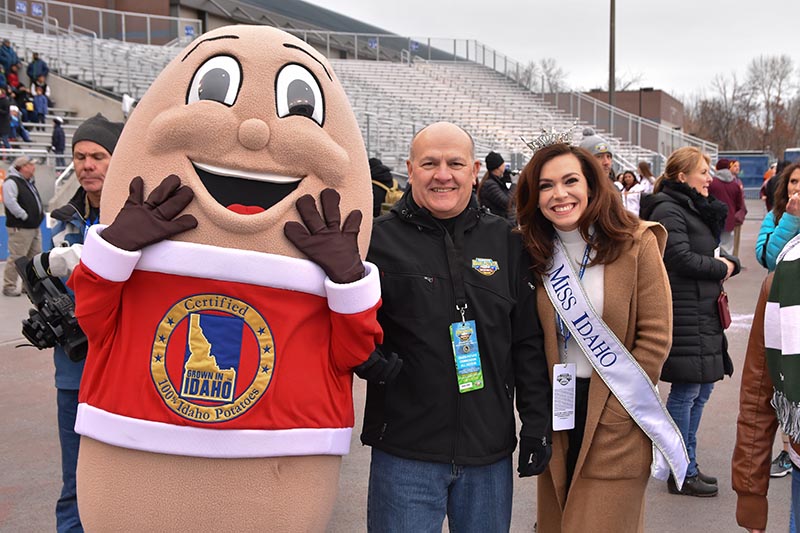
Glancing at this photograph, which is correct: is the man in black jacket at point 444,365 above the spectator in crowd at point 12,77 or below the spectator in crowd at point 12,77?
below

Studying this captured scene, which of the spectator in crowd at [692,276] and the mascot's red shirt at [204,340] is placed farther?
the spectator in crowd at [692,276]

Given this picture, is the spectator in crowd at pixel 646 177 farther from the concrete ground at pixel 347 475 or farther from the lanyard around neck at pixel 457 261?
the lanyard around neck at pixel 457 261

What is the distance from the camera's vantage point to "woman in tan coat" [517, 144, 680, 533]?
275cm

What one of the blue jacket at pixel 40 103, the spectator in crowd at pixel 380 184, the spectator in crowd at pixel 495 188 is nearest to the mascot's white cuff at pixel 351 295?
the spectator in crowd at pixel 380 184

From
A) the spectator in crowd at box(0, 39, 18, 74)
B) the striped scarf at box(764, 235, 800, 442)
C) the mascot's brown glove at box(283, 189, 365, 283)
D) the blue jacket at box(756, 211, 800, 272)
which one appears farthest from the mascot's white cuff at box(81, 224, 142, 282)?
the spectator in crowd at box(0, 39, 18, 74)

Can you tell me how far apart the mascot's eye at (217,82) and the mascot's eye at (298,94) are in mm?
135

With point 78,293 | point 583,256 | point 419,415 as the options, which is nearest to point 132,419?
point 78,293

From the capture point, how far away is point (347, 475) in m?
4.71

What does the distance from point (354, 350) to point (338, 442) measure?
33 centimetres

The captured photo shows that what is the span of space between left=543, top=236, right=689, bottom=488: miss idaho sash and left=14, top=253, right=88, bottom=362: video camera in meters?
1.76

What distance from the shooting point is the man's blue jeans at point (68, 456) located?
10.4ft

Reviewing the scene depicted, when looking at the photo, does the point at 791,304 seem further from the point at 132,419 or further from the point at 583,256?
the point at 132,419

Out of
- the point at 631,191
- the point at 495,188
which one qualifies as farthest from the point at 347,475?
the point at 631,191

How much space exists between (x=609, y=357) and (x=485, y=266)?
60 cm
